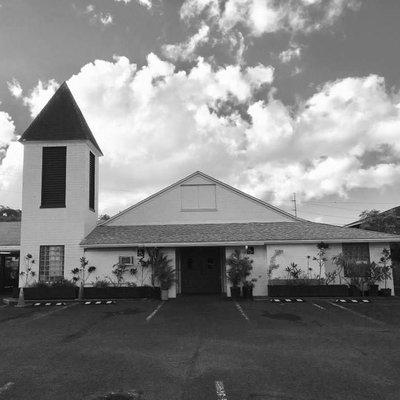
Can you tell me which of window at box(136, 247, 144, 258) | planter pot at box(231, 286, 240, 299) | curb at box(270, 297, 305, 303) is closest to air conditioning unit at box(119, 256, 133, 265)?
window at box(136, 247, 144, 258)

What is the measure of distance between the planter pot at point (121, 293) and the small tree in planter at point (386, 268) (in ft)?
30.6

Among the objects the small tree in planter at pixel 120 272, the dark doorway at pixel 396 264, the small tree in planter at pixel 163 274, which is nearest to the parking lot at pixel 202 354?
the small tree in planter at pixel 163 274

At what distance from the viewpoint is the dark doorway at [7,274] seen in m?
23.7

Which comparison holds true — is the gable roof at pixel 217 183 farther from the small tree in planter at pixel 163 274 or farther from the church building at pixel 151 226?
the small tree in planter at pixel 163 274

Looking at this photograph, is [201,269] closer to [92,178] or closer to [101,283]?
[101,283]

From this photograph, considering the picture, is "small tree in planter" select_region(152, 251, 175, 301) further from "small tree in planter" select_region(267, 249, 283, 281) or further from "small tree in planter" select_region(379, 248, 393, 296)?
"small tree in planter" select_region(379, 248, 393, 296)

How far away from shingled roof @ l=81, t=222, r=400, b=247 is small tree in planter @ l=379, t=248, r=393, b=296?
0.76 m

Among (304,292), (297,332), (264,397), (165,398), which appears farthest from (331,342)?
(304,292)

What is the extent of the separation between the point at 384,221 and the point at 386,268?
33.4ft

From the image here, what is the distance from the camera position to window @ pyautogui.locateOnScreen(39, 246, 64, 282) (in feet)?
62.1

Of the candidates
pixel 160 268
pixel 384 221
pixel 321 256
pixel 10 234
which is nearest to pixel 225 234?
pixel 160 268

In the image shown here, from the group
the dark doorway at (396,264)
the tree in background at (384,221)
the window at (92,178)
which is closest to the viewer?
the window at (92,178)

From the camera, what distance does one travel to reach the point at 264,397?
562 cm

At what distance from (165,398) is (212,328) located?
5473 mm
